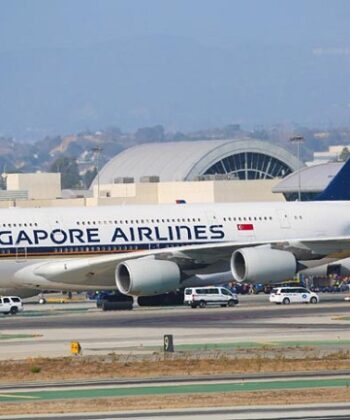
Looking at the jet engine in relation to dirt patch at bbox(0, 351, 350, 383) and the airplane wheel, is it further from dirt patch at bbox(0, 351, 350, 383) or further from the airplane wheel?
dirt patch at bbox(0, 351, 350, 383)

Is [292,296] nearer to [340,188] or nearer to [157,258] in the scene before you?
→ [340,188]

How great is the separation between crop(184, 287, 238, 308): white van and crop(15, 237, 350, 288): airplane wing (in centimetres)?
343

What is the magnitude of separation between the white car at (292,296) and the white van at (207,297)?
2.72 metres

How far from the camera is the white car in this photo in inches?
3034

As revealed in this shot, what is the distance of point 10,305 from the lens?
7562 cm

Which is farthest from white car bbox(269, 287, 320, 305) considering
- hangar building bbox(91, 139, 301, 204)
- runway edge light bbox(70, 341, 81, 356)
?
hangar building bbox(91, 139, 301, 204)

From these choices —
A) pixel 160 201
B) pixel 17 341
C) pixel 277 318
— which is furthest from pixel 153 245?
pixel 160 201

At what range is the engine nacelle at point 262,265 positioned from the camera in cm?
6938

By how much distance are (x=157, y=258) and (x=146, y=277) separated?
1578mm

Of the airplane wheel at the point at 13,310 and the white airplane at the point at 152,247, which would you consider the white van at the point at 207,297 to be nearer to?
the white airplane at the point at 152,247

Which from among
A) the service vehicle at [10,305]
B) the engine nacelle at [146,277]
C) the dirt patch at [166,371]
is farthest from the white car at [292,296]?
the dirt patch at [166,371]

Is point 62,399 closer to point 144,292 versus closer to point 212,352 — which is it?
point 212,352

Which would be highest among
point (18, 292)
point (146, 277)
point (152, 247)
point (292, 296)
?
point (152, 247)

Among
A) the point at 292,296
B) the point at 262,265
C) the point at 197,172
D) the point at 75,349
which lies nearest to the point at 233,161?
the point at 197,172
